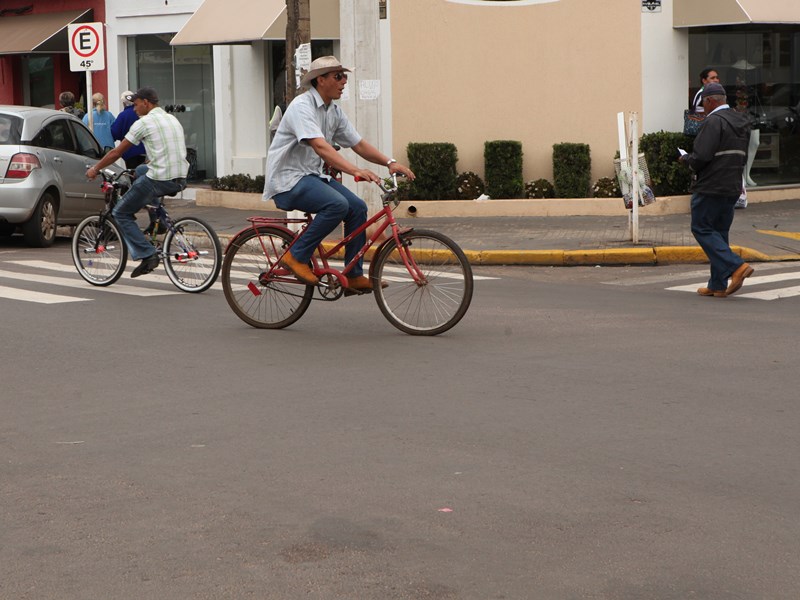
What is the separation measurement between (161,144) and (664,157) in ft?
31.0

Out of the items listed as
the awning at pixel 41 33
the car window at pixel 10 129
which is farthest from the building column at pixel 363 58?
the awning at pixel 41 33

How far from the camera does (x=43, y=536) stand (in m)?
5.06

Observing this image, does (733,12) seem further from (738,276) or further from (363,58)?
(738,276)

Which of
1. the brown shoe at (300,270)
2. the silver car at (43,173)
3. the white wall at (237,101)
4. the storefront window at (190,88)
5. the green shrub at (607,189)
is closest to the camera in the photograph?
the brown shoe at (300,270)

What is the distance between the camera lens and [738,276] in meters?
11.7

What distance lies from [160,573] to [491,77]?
647 inches

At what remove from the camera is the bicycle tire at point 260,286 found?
989 cm

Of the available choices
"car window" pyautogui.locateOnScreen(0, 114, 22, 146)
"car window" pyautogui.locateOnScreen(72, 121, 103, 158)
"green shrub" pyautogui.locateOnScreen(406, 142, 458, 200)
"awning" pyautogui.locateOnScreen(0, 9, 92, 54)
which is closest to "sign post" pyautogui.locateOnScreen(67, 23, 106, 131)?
"car window" pyautogui.locateOnScreen(72, 121, 103, 158)

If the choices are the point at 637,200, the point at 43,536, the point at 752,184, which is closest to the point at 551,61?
the point at 752,184

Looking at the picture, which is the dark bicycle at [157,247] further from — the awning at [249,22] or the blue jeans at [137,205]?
the awning at [249,22]

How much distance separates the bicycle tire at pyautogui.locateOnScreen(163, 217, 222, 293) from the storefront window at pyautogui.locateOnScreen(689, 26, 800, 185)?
35.0ft

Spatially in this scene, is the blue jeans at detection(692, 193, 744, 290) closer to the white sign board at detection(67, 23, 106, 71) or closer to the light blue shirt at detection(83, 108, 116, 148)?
the white sign board at detection(67, 23, 106, 71)

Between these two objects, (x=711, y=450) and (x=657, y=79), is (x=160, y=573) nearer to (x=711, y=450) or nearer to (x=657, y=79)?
(x=711, y=450)

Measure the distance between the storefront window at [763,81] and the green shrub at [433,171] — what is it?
147 inches
